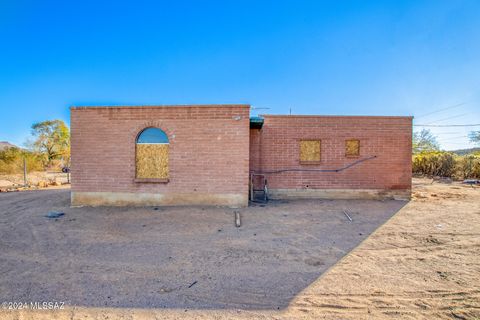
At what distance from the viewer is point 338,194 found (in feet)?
29.6

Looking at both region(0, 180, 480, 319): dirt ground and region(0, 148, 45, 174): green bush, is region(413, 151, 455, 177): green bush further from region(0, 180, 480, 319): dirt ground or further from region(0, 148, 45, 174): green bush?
region(0, 148, 45, 174): green bush

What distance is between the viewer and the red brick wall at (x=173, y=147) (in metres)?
7.65

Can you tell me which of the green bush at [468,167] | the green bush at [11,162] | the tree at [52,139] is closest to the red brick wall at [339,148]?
the green bush at [468,167]

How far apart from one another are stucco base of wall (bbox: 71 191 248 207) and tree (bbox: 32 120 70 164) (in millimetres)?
25789

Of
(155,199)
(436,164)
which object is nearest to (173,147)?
(155,199)

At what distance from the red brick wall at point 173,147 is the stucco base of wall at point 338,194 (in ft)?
7.25

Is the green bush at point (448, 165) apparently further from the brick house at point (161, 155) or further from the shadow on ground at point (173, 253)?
the brick house at point (161, 155)

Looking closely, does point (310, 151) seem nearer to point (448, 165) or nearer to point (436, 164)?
point (448, 165)

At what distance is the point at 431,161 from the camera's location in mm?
18734

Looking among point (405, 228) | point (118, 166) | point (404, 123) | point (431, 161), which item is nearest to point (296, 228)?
point (405, 228)

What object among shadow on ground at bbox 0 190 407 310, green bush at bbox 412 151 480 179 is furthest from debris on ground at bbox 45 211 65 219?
green bush at bbox 412 151 480 179

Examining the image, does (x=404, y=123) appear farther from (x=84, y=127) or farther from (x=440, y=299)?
(x=84, y=127)

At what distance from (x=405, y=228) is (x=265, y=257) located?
4.07 meters

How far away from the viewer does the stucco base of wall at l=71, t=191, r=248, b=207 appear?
7.65m
